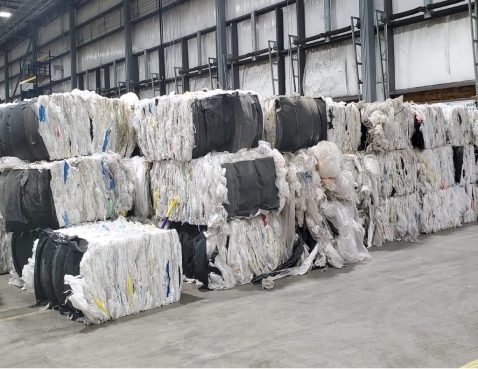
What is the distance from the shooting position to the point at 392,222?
790cm

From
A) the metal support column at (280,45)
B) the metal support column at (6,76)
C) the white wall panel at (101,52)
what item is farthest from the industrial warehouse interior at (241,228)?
the metal support column at (6,76)

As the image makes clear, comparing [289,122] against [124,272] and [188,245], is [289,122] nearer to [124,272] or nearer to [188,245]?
[188,245]

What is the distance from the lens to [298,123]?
6551mm

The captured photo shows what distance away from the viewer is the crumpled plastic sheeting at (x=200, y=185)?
5.52m

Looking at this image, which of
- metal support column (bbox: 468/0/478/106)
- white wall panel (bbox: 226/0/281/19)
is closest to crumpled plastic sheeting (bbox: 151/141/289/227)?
metal support column (bbox: 468/0/478/106)

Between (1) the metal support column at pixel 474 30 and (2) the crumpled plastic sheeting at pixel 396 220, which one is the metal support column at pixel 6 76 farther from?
(2) the crumpled plastic sheeting at pixel 396 220

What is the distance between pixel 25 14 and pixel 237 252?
21046 mm

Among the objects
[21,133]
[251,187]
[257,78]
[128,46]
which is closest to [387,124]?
[251,187]

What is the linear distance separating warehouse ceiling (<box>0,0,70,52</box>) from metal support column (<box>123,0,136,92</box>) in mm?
4874

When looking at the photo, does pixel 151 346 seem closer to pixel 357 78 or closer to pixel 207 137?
pixel 207 137

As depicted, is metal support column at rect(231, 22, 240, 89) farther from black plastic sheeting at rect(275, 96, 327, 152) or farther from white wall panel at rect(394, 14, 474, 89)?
black plastic sheeting at rect(275, 96, 327, 152)

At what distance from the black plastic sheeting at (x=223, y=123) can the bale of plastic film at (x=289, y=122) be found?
58 centimetres

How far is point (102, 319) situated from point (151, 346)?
82 centimetres

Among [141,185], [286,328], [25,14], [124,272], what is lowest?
[286,328]
